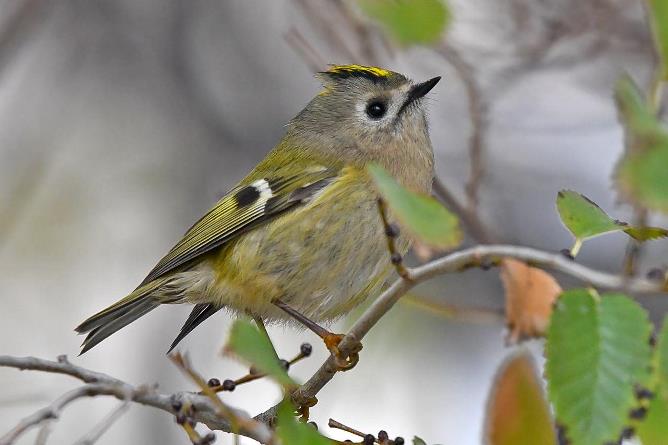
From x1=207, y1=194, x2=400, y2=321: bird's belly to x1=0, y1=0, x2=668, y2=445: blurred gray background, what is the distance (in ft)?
3.95

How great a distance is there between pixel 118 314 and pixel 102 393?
0.99m

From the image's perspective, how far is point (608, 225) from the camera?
106 centimetres

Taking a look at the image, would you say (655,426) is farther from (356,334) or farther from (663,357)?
(356,334)

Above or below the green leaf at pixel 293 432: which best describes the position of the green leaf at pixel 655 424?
below

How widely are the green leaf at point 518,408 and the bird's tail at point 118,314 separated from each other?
3.68 ft

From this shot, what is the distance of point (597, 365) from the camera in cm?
94

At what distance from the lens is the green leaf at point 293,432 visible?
1.02 meters

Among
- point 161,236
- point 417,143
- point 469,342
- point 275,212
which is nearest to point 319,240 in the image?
point 275,212

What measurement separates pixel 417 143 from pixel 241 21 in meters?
1.83

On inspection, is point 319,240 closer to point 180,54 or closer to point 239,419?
point 239,419

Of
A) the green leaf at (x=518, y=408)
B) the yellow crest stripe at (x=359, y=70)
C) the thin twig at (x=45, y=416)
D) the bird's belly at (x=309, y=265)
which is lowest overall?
the green leaf at (x=518, y=408)

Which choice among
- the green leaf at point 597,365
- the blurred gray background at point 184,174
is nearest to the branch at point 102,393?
the green leaf at point 597,365

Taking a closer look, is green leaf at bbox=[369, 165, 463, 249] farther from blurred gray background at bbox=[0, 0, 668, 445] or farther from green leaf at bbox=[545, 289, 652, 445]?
blurred gray background at bbox=[0, 0, 668, 445]

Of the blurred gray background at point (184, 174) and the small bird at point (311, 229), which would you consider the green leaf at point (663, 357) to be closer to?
the small bird at point (311, 229)
